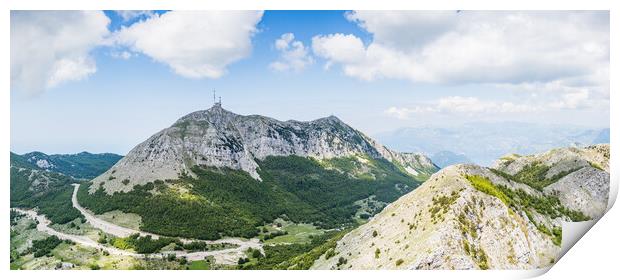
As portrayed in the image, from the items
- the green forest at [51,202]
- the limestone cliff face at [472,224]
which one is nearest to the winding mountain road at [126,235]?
the green forest at [51,202]

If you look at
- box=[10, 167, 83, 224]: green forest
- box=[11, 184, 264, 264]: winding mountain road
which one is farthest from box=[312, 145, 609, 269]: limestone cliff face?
box=[10, 167, 83, 224]: green forest

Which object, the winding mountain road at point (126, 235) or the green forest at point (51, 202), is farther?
the green forest at point (51, 202)

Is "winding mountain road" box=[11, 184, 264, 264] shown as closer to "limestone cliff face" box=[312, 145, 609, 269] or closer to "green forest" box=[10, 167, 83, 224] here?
"green forest" box=[10, 167, 83, 224]

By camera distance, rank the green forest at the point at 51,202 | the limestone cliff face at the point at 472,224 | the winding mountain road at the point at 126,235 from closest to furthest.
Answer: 1. the limestone cliff face at the point at 472,224
2. the winding mountain road at the point at 126,235
3. the green forest at the point at 51,202

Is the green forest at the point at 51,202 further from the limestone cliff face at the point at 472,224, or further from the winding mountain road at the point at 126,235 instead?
the limestone cliff face at the point at 472,224

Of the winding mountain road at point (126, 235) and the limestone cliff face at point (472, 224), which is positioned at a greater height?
the limestone cliff face at point (472, 224)

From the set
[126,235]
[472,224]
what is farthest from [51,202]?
[472,224]

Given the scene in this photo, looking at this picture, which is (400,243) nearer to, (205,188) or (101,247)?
(101,247)

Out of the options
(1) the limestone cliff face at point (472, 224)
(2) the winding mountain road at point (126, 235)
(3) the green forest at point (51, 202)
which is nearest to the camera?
(1) the limestone cliff face at point (472, 224)
